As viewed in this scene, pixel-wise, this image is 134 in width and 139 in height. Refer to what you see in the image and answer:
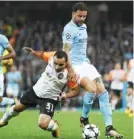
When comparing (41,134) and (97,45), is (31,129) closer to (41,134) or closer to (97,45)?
(41,134)

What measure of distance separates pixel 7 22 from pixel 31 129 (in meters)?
16.0

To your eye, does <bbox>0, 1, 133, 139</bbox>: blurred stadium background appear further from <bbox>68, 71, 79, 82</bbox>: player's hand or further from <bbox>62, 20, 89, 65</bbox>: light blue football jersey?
<bbox>68, 71, 79, 82</bbox>: player's hand

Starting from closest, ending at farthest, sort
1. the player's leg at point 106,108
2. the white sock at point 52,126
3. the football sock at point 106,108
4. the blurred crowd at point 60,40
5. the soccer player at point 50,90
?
1. the soccer player at point 50,90
2. the white sock at point 52,126
3. the player's leg at point 106,108
4. the football sock at point 106,108
5. the blurred crowd at point 60,40

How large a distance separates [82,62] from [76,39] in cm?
47

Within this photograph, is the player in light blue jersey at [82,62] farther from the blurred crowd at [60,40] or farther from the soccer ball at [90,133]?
the blurred crowd at [60,40]

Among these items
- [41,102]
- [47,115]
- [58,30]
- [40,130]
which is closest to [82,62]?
[41,102]

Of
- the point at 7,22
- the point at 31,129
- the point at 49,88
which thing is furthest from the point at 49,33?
the point at 49,88

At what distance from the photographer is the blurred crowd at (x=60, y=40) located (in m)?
25.1

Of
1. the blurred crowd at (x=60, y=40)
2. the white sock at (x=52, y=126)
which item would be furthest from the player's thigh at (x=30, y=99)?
the blurred crowd at (x=60, y=40)

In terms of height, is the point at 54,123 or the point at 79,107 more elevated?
Result: the point at 54,123

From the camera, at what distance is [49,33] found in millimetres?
27688

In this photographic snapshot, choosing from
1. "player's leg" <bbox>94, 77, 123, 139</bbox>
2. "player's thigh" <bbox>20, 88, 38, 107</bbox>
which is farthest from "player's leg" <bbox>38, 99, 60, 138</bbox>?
"player's leg" <bbox>94, 77, 123, 139</bbox>

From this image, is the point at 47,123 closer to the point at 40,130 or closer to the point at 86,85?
the point at 86,85

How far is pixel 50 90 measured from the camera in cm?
1045
